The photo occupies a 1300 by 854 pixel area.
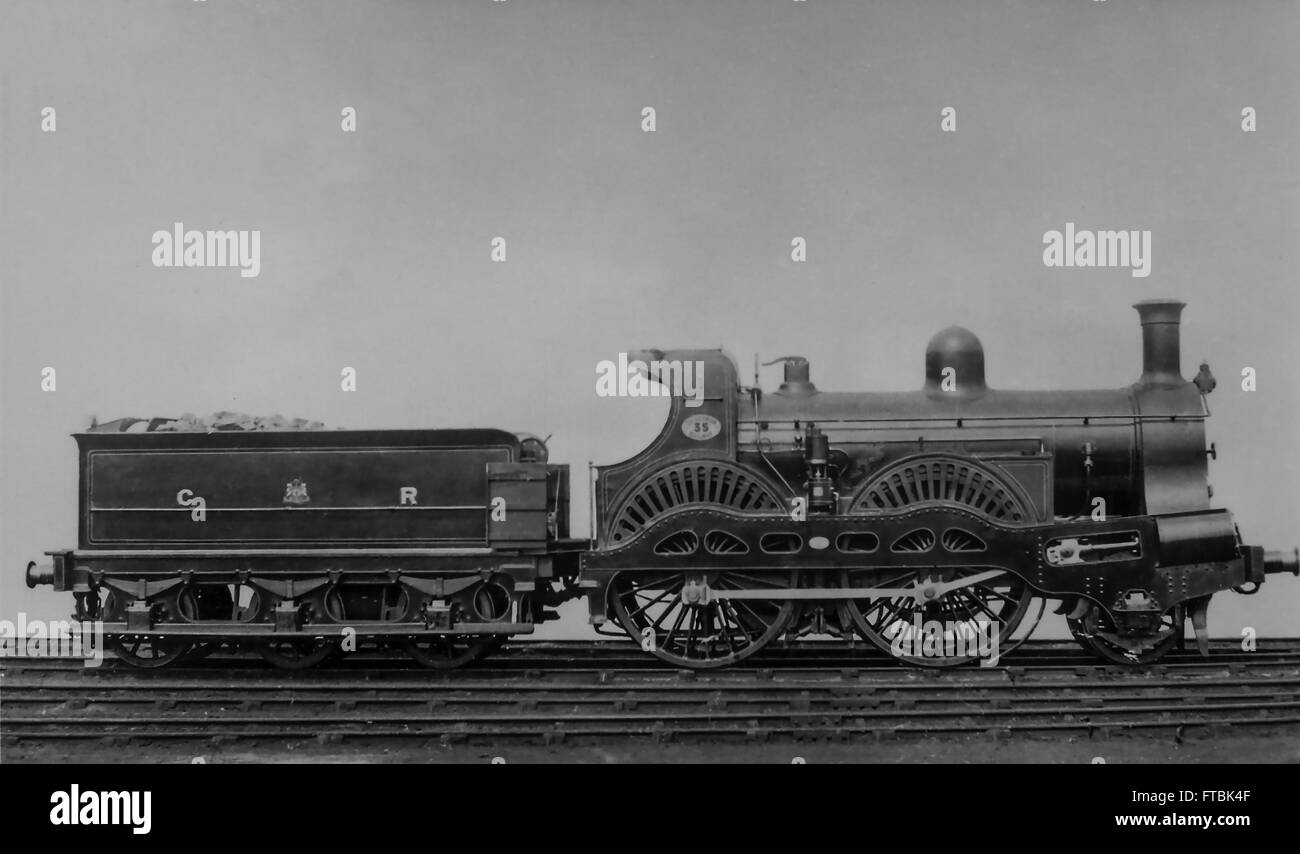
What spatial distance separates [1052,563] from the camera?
1119 cm

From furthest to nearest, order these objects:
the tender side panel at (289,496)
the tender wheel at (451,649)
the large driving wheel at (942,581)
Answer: the tender wheel at (451,649) < the tender side panel at (289,496) < the large driving wheel at (942,581)

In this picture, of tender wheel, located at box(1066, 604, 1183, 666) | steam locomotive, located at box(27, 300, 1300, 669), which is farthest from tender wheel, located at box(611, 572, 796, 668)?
tender wheel, located at box(1066, 604, 1183, 666)

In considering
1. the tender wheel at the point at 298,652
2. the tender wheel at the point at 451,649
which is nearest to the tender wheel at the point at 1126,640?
the tender wheel at the point at 451,649

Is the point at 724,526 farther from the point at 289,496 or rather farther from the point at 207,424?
the point at 207,424

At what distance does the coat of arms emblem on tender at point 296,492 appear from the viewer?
11.7 metres

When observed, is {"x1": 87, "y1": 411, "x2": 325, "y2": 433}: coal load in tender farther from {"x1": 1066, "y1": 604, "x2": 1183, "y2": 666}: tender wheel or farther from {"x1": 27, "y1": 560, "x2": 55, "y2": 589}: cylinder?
{"x1": 1066, "y1": 604, "x2": 1183, "y2": 666}: tender wheel

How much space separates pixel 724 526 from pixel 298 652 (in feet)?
13.4

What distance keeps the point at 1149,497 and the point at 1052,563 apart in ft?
3.78

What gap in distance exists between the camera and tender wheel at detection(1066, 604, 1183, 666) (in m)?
11.5

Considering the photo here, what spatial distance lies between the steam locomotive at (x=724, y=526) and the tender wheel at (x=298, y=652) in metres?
0.03

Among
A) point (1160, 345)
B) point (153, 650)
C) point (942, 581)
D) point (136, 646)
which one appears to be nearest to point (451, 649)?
point (153, 650)

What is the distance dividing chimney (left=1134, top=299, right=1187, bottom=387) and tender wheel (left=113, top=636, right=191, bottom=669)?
8.97 meters

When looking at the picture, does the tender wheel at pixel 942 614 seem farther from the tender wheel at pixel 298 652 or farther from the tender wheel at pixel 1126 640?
the tender wheel at pixel 298 652
